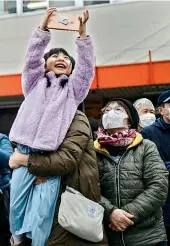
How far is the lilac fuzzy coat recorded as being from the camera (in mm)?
2068

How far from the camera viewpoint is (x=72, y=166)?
203cm

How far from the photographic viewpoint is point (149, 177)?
228 cm

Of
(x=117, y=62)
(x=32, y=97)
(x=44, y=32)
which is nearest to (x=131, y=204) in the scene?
(x=32, y=97)

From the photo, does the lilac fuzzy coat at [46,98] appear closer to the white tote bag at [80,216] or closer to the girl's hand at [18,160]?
the girl's hand at [18,160]

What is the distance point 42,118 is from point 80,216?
0.55m

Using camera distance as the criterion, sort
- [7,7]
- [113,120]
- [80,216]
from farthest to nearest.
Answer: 1. [7,7]
2. [113,120]
3. [80,216]

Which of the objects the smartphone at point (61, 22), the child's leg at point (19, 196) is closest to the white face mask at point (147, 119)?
the smartphone at point (61, 22)

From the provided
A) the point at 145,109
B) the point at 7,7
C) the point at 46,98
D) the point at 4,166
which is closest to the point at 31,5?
the point at 7,7

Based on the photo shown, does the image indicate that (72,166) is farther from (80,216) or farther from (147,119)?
(147,119)

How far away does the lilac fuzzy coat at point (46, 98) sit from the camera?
6.79ft

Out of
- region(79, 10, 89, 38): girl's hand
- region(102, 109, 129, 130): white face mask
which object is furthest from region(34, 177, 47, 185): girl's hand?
region(79, 10, 89, 38): girl's hand

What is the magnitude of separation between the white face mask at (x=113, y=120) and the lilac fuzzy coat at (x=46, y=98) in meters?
0.32

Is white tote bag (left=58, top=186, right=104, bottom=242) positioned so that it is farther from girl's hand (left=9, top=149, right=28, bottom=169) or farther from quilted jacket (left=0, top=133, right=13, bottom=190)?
quilted jacket (left=0, top=133, right=13, bottom=190)

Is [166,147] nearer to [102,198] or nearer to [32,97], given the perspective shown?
[102,198]
